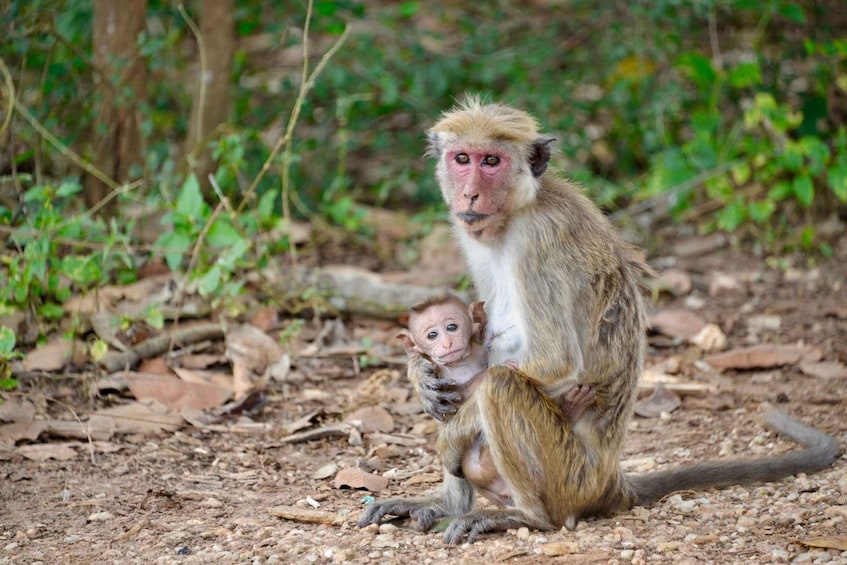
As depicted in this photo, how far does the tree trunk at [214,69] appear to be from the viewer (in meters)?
10.2

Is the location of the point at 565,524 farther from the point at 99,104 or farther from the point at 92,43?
the point at 92,43

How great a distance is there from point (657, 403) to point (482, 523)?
2.65 metres

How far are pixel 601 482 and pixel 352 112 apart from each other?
6673 mm

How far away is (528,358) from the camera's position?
5.84 metres

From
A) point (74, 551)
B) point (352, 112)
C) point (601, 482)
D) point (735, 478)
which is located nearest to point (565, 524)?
point (601, 482)

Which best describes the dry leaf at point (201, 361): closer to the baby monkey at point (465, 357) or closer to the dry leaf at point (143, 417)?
the dry leaf at point (143, 417)

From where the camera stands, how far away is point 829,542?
5.34 metres

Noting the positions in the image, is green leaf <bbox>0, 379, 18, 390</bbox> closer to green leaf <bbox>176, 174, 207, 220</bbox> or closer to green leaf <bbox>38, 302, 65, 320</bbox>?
green leaf <bbox>38, 302, 65, 320</bbox>

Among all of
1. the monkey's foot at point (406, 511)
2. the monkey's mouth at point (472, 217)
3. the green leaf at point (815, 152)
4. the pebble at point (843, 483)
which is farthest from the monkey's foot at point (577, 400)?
the green leaf at point (815, 152)

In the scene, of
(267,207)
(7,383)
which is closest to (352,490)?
(7,383)

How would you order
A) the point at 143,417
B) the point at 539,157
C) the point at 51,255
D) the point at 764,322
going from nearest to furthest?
the point at 539,157 → the point at 143,417 → the point at 51,255 → the point at 764,322

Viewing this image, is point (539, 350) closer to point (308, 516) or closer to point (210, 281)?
point (308, 516)

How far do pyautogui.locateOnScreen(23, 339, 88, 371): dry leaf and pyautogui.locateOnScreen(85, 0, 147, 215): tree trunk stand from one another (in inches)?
73.3

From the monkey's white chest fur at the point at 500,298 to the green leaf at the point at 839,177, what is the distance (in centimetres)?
520
